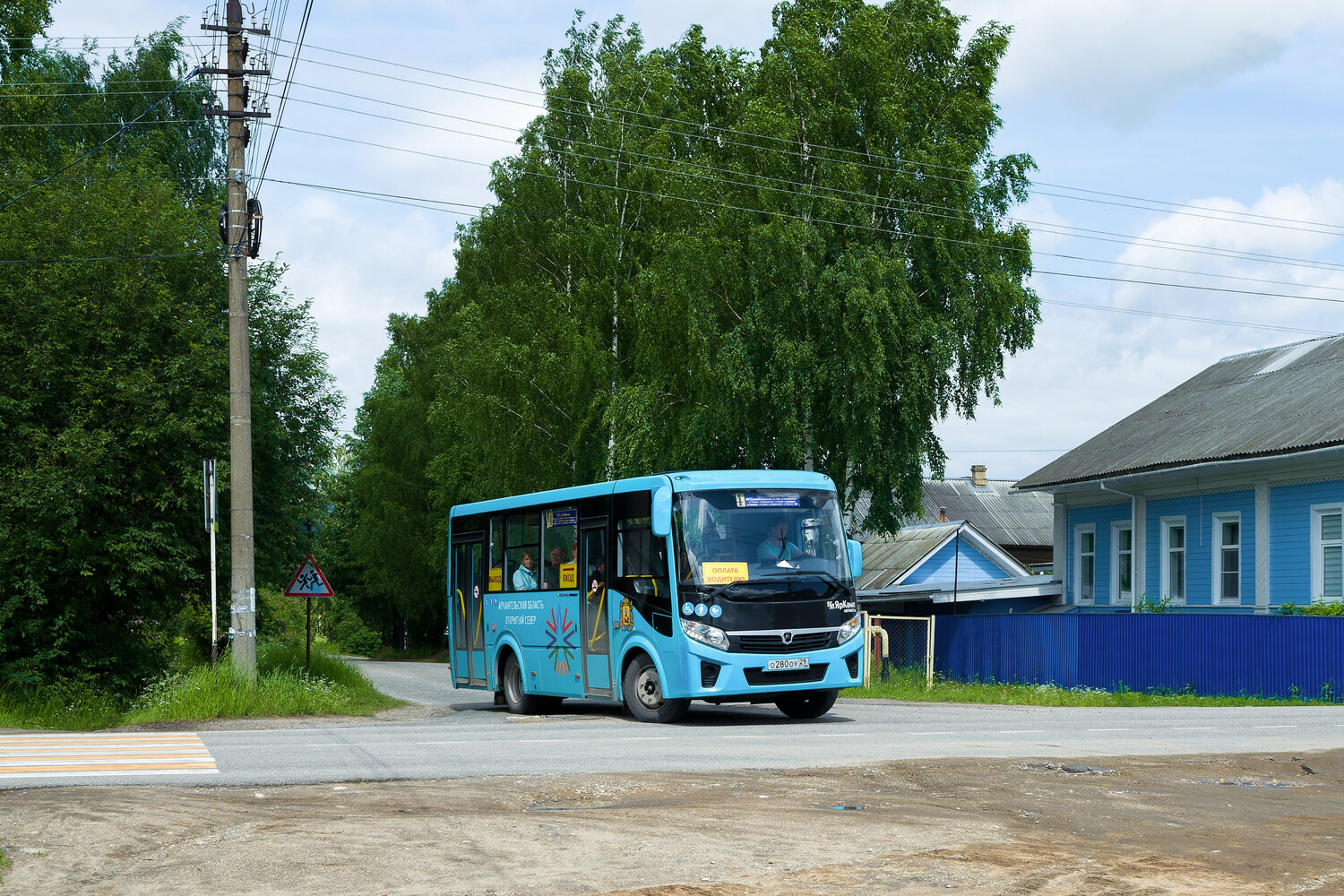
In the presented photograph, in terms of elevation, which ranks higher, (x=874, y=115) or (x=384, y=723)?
(x=874, y=115)

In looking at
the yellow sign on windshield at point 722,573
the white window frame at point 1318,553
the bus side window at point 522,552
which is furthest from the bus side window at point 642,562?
the white window frame at point 1318,553

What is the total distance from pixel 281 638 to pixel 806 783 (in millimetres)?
24163

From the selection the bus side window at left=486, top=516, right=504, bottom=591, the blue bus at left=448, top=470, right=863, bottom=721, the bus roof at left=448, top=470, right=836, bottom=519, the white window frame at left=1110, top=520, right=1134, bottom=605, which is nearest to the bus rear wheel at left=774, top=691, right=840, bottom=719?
the blue bus at left=448, top=470, right=863, bottom=721

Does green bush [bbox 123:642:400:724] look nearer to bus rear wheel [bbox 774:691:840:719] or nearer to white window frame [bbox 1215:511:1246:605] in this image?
bus rear wheel [bbox 774:691:840:719]

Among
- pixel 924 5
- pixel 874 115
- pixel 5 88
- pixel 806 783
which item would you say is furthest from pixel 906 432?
pixel 5 88

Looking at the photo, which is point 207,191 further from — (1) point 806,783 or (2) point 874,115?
(1) point 806,783

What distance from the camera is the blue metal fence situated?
77.4ft

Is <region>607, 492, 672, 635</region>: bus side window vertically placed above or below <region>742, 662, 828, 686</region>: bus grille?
above

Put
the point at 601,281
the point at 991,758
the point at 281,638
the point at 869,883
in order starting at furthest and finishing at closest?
the point at 601,281 < the point at 281,638 < the point at 991,758 < the point at 869,883

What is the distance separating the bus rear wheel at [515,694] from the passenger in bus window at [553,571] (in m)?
1.54

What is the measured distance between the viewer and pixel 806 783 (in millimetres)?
10211

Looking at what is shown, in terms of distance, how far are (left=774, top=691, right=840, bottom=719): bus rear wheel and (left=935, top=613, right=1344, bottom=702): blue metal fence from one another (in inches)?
418

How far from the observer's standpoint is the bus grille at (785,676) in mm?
15844

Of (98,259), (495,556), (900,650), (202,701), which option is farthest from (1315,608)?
(98,259)
